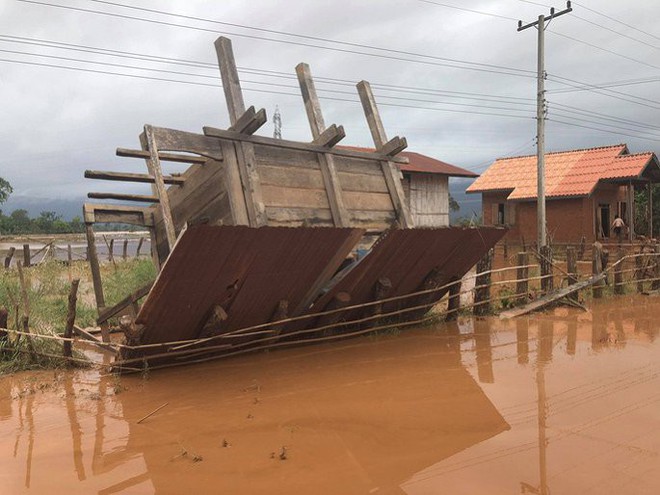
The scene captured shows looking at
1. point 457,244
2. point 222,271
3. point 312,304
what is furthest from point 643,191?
point 222,271

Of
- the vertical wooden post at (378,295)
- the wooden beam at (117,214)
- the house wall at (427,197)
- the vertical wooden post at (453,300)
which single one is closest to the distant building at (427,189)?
the house wall at (427,197)

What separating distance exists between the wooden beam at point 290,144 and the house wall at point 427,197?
14.1 metres

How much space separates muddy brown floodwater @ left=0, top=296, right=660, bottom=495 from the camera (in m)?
3.50

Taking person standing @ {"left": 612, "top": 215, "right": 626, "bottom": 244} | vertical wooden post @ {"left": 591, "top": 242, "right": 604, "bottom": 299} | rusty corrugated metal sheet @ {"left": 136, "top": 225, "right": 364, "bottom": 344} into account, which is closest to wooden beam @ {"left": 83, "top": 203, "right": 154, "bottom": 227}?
rusty corrugated metal sheet @ {"left": 136, "top": 225, "right": 364, "bottom": 344}

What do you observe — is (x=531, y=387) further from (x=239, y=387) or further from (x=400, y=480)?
(x=239, y=387)

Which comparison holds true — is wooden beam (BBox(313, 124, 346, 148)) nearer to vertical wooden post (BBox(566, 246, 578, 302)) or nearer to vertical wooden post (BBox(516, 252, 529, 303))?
vertical wooden post (BBox(516, 252, 529, 303))

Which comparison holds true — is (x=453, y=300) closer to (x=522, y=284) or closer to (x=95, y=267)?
(x=522, y=284)

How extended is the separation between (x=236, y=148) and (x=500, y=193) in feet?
70.6

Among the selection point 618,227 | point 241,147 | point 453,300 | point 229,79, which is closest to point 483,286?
point 453,300

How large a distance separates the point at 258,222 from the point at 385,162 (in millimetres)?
2434

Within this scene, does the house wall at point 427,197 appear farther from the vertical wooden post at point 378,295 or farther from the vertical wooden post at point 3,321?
the vertical wooden post at point 3,321

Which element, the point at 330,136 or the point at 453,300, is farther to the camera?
the point at 453,300

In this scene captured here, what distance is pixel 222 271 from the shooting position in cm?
531

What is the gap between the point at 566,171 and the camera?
923 inches
